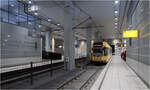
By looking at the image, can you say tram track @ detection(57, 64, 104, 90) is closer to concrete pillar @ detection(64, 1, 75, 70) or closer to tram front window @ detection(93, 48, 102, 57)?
concrete pillar @ detection(64, 1, 75, 70)

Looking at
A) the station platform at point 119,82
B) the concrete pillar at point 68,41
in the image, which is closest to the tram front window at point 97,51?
the concrete pillar at point 68,41

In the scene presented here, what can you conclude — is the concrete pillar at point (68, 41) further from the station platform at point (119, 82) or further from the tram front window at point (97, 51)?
the tram front window at point (97, 51)

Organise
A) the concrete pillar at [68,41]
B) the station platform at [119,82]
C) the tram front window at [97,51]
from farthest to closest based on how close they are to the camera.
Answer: the tram front window at [97,51], the concrete pillar at [68,41], the station platform at [119,82]

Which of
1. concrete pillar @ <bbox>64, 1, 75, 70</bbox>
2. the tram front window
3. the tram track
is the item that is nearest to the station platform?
the tram track

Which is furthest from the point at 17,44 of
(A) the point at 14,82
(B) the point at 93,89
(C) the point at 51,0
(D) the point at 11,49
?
(B) the point at 93,89

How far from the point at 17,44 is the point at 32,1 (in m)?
6.86

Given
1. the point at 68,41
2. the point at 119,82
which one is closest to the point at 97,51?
the point at 68,41

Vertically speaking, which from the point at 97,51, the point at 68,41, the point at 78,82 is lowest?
the point at 78,82

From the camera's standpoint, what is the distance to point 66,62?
560 inches

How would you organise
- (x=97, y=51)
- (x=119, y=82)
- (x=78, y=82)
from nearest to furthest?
1. (x=119, y=82)
2. (x=78, y=82)
3. (x=97, y=51)

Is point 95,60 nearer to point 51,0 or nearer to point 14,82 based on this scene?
point 51,0

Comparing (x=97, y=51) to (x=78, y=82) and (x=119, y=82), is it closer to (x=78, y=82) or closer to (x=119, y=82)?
(x=119, y=82)

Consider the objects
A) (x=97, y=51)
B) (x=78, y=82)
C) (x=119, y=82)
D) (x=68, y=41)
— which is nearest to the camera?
(x=119, y=82)

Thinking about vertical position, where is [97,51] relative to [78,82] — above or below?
above
